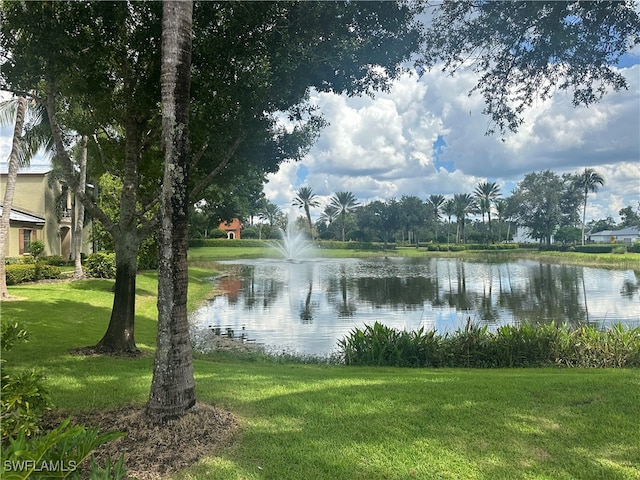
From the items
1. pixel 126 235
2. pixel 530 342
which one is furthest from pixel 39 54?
pixel 530 342

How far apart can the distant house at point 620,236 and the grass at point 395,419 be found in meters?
93.0

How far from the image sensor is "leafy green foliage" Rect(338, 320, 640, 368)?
9477 mm

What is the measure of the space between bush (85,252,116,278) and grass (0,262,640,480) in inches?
577

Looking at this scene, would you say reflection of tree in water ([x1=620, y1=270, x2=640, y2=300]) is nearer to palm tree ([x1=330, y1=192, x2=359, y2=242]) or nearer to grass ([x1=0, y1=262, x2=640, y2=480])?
grass ([x1=0, y1=262, x2=640, y2=480])

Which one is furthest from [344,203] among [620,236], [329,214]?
[620,236]

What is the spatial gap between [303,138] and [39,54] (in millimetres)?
5558

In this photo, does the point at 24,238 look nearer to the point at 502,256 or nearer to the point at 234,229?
the point at 502,256

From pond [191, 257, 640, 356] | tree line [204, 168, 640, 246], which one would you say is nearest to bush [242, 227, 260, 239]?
tree line [204, 168, 640, 246]

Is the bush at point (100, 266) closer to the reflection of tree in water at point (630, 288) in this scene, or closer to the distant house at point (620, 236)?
the reflection of tree in water at point (630, 288)

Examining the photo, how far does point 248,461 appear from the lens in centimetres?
397

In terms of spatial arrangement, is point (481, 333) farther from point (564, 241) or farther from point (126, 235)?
point (564, 241)

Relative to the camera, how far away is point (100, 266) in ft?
71.6

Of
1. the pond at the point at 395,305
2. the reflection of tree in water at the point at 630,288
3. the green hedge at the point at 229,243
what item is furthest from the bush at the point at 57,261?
the green hedge at the point at 229,243

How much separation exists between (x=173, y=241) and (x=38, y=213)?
3110 centimetres
